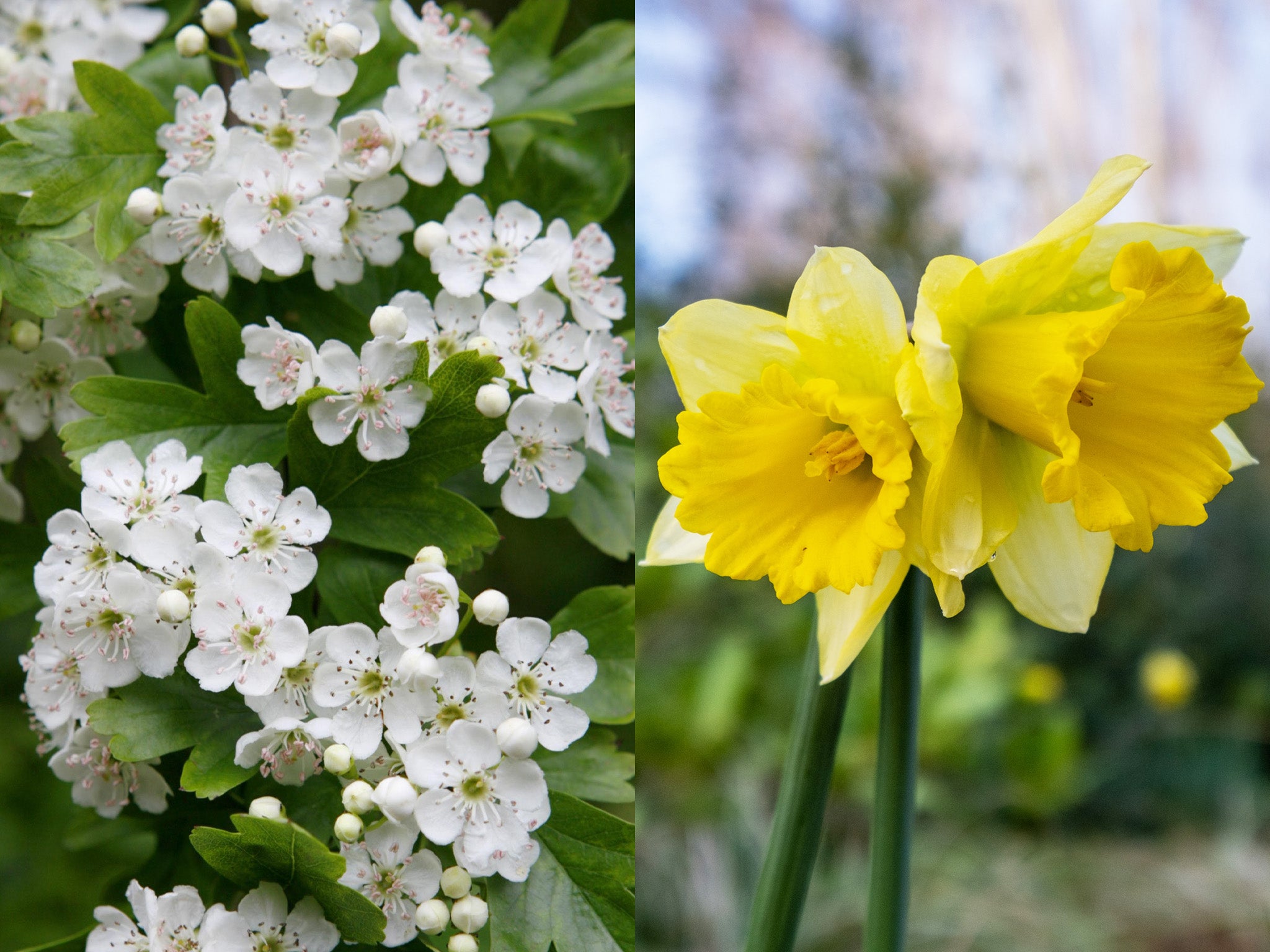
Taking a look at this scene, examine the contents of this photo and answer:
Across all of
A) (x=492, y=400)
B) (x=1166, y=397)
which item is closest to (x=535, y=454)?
(x=492, y=400)

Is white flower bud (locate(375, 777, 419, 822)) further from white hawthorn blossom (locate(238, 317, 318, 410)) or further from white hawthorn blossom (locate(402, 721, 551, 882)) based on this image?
white hawthorn blossom (locate(238, 317, 318, 410))

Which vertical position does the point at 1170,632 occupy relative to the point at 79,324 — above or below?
below

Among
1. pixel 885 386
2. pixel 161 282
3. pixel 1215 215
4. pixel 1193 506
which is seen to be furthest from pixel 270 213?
pixel 1215 215

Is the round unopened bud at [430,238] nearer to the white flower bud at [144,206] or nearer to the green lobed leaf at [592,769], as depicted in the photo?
the white flower bud at [144,206]

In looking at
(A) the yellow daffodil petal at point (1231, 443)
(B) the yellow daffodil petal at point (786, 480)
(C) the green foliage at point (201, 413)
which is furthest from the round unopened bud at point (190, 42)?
(A) the yellow daffodil petal at point (1231, 443)

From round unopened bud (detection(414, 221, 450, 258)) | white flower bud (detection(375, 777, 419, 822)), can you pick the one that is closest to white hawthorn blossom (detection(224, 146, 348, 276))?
round unopened bud (detection(414, 221, 450, 258))

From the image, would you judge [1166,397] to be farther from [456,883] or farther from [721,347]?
[456,883]

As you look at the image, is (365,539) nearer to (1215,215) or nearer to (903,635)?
(903,635)
